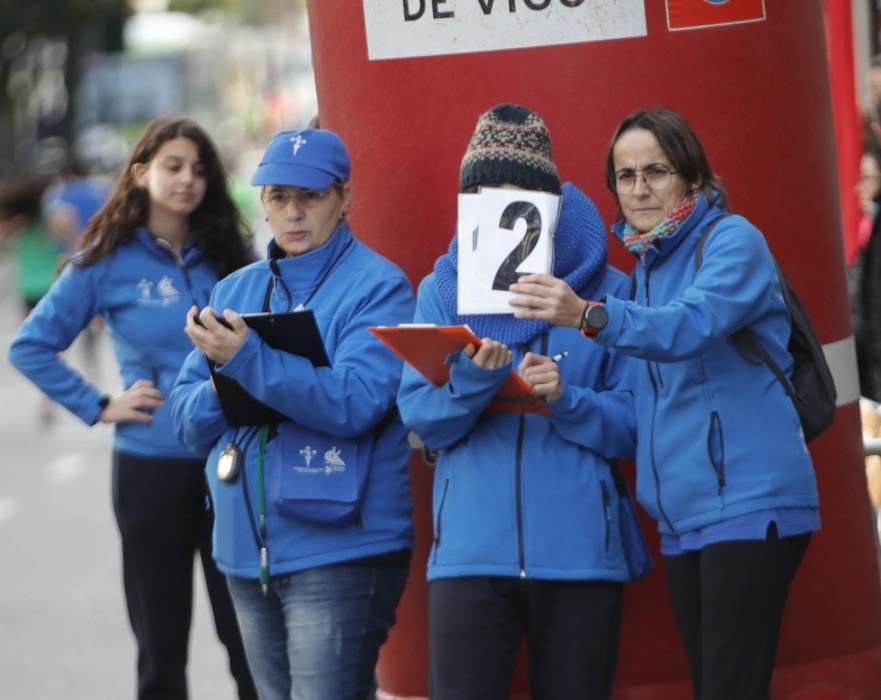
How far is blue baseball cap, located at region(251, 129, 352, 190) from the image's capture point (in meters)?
4.84

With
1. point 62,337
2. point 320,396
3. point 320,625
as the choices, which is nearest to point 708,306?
point 320,396

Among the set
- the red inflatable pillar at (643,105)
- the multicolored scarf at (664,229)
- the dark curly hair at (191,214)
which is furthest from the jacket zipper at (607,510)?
the dark curly hair at (191,214)

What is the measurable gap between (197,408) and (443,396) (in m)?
0.71

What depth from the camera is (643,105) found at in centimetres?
545

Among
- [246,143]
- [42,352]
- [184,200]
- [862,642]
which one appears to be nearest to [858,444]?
[862,642]

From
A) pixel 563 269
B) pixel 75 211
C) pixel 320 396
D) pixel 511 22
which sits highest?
pixel 511 22

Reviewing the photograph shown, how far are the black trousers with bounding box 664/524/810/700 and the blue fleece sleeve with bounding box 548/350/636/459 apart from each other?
0.30 metres

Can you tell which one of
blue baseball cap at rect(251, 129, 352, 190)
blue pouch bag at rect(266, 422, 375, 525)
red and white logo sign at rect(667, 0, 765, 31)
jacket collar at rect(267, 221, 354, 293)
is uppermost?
red and white logo sign at rect(667, 0, 765, 31)

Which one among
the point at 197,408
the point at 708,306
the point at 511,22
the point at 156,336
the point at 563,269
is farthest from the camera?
the point at 156,336

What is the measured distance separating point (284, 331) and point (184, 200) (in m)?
1.31

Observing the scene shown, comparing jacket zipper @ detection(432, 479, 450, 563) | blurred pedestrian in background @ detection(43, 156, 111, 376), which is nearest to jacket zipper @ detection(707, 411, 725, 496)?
jacket zipper @ detection(432, 479, 450, 563)

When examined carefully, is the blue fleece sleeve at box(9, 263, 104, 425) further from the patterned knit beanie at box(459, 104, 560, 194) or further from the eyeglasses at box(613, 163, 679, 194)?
the eyeglasses at box(613, 163, 679, 194)

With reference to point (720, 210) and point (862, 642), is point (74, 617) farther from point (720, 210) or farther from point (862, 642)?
point (720, 210)

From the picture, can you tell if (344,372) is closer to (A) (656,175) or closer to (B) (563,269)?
(B) (563,269)
